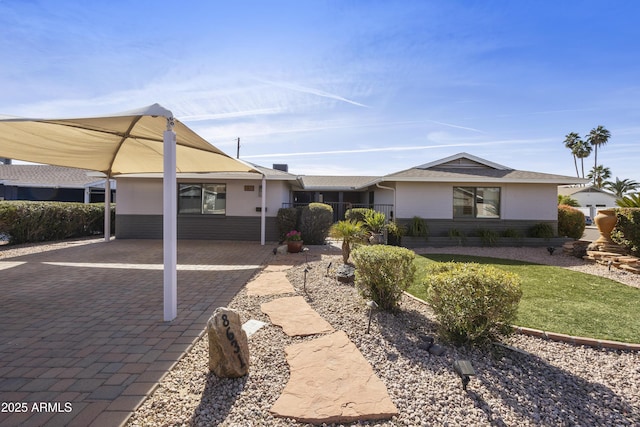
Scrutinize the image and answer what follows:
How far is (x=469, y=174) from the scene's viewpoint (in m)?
12.0

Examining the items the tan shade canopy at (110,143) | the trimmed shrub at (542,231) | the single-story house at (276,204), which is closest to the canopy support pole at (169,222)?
the tan shade canopy at (110,143)

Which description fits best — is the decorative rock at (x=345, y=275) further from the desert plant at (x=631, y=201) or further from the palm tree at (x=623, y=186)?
the palm tree at (x=623, y=186)

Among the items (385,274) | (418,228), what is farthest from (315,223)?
(385,274)

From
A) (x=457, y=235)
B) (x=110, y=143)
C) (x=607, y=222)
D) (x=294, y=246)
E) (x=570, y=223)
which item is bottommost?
(x=294, y=246)

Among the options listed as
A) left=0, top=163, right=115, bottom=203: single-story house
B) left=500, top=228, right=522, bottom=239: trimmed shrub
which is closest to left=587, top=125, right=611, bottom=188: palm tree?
left=500, top=228, right=522, bottom=239: trimmed shrub

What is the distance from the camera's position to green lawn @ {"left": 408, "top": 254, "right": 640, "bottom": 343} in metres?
3.91

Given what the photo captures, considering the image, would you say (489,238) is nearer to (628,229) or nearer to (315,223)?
(628,229)

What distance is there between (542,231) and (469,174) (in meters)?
3.53

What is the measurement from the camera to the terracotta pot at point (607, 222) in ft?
28.4

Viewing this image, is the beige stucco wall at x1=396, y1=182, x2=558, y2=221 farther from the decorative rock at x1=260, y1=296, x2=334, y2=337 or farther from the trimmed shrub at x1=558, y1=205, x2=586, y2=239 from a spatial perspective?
the decorative rock at x1=260, y1=296, x2=334, y2=337

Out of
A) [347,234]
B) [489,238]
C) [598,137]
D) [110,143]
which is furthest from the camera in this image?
[598,137]

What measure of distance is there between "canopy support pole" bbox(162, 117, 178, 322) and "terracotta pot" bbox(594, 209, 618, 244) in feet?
38.0

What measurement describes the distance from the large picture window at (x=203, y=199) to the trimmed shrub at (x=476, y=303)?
10244mm

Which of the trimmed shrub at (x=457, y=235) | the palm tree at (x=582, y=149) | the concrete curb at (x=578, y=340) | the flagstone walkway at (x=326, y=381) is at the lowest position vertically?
the concrete curb at (x=578, y=340)
